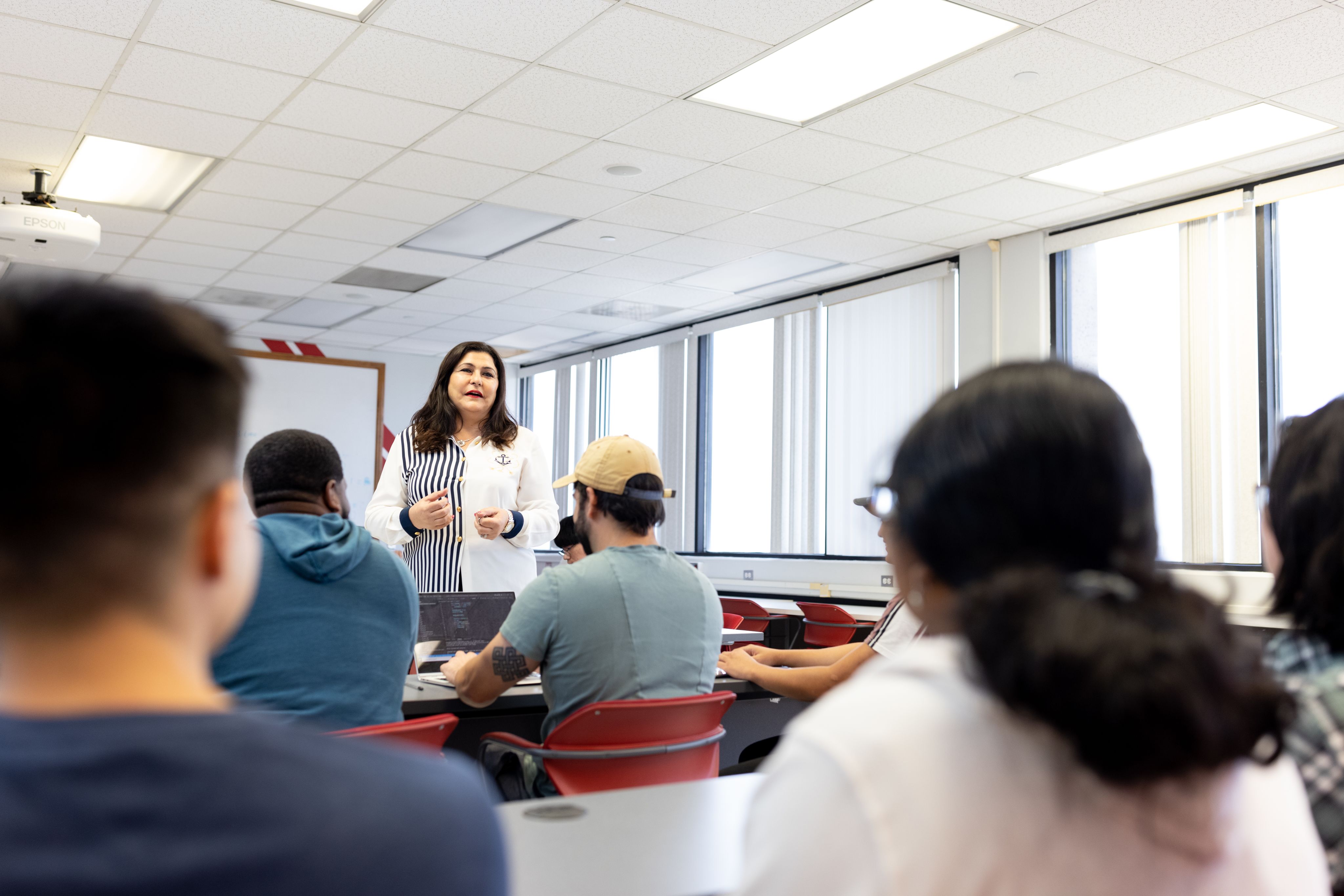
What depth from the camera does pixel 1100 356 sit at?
572 cm

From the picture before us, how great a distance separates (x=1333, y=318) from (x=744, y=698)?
3406 mm

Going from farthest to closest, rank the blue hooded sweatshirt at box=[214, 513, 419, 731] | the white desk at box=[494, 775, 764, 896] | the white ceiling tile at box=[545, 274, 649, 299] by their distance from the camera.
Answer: the white ceiling tile at box=[545, 274, 649, 299]
the blue hooded sweatshirt at box=[214, 513, 419, 731]
the white desk at box=[494, 775, 764, 896]

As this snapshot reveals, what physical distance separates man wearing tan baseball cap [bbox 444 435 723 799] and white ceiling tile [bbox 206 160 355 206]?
332cm

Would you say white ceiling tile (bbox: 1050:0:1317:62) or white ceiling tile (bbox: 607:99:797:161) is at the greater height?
white ceiling tile (bbox: 1050:0:1317:62)

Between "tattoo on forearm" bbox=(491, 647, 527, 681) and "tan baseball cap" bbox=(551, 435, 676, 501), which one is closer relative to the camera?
"tattoo on forearm" bbox=(491, 647, 527, 681)

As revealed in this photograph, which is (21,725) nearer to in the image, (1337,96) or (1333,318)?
(1337,96)

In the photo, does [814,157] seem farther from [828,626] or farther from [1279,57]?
[828,626]

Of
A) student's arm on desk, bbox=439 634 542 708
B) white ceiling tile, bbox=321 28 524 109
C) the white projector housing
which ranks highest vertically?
white ceiling tile, bbox=321 28 524 109

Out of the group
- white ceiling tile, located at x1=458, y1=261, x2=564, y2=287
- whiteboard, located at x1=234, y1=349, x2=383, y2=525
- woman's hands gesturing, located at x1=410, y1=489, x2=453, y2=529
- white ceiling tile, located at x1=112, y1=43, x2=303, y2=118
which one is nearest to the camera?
woman's hands gesturing, located at x1=410, y1=489, x2=453, y2=529

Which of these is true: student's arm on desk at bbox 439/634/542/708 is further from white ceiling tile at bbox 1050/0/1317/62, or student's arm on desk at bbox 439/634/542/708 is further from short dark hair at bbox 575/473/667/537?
white ceiling tile at bbox 1050/0/1317/62

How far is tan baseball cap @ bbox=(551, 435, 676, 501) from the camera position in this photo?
2.44 meters

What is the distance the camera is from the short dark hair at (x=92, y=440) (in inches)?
21.9

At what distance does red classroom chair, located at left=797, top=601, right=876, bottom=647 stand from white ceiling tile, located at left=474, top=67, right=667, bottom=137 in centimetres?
266

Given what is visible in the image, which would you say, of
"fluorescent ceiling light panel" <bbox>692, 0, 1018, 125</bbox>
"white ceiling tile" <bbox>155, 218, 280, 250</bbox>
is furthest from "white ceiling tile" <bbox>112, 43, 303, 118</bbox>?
"white ceiling tile" <bbox>155, 218, 280, 250</bbox>
